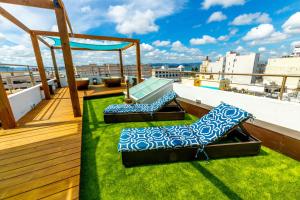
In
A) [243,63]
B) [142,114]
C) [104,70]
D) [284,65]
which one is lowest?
[142,114]

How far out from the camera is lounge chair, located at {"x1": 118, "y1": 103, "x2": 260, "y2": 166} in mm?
2018

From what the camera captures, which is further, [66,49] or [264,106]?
[66,49]

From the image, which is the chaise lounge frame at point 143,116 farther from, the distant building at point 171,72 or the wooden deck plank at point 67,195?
the distant building at point 171,72

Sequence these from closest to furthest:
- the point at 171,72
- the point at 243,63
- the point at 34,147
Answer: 1. the point at 34,147
2. the point at 171,72
3. the point at 243,63

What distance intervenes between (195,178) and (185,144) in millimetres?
439

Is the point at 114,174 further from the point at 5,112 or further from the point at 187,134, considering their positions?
the point at 5,112

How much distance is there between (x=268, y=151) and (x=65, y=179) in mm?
3040

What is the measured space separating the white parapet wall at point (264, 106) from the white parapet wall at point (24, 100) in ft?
16.0

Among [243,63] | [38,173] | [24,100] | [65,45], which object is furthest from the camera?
[243,63]

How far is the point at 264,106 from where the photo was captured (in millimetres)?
2816

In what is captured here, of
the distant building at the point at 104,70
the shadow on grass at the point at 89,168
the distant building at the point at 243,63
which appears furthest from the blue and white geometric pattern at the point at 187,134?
the distant building at the point at 243,63

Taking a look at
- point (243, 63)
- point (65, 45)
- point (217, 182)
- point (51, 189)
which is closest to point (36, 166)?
point (51, 189)

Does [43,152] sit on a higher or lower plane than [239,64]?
lower

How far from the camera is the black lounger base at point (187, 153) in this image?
204cm
